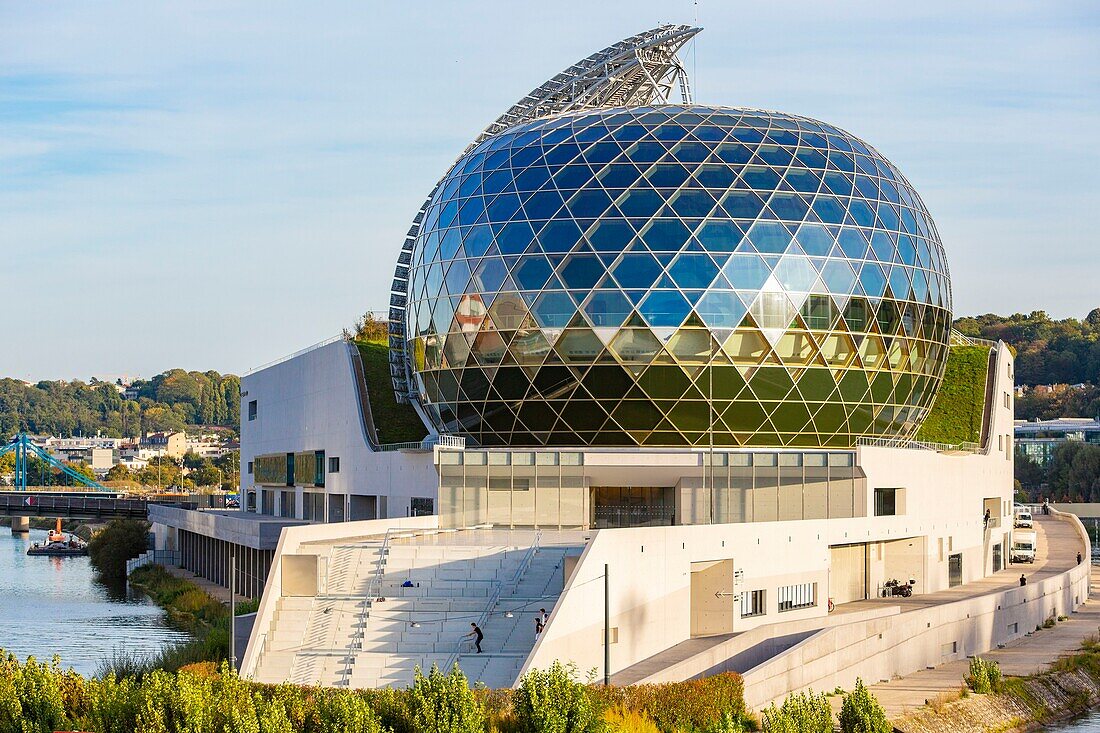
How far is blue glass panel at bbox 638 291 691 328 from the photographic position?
53.5m

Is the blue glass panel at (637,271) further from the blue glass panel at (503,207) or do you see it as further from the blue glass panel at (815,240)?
the blue glass panel at (815,240)

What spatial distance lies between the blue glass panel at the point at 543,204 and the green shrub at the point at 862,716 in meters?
27.0

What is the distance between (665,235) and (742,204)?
3.23 meters

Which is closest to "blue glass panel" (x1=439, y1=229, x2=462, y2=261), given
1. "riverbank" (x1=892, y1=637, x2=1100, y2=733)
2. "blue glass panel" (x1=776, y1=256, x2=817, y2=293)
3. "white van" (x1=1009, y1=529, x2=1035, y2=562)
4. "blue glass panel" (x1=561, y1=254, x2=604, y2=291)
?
"blue glass panel" (x1=561, y1=254, x2=604, y2=291)

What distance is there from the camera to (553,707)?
92.2ft

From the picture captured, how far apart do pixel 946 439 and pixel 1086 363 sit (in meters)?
128

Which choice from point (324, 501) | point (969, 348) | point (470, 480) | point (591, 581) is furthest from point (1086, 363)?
point (591, 581)

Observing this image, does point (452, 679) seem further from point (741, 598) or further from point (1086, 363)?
point (1086, 363)

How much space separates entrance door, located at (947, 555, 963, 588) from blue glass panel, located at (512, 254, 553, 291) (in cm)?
2105

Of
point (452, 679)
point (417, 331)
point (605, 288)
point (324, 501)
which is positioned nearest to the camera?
point (452, 679)

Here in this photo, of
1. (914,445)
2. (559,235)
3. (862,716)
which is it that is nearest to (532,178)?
(559,235)

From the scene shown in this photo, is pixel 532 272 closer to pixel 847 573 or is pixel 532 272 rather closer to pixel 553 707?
pixel 847 573

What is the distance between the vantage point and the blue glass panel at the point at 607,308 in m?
53.6

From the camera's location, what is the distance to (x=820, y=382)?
181 ft
